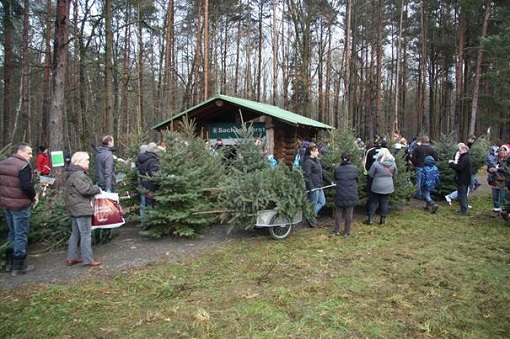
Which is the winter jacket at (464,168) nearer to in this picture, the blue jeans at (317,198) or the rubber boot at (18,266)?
the blue jeans at (317,198)

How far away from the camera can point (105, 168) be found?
Answer: 744 cm

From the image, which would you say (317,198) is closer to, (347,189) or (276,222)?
(347,189)

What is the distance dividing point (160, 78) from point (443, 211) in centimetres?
2442

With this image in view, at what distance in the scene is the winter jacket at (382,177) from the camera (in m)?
7.91

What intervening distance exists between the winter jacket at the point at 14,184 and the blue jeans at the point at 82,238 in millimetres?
796

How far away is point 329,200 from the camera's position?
8617 millimetres

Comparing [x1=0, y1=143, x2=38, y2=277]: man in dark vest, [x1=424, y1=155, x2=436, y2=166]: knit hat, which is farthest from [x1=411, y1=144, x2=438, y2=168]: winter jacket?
[x1=0, y1=143, x2=38, y2=277]: man in dark vest

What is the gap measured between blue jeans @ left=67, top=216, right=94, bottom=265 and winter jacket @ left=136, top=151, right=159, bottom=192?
1.87m

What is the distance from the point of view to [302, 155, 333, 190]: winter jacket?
24.6 ft

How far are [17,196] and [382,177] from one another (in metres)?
7.21

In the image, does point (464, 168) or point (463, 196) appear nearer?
point (464, 168)

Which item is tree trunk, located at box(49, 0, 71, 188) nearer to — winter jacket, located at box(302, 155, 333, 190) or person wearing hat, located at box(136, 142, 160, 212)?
person wearing hat, located at box(136, 142, 160, 212)

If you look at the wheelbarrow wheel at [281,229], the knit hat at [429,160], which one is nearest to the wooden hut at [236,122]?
the knit hat at [429,160]

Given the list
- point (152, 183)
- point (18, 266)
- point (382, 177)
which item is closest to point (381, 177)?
point (382, 177)
